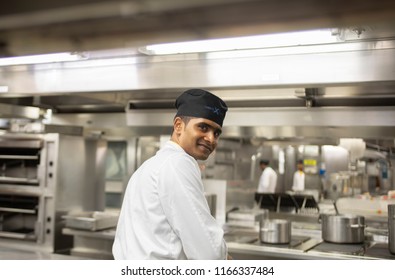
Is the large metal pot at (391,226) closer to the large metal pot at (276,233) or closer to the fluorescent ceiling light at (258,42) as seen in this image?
the large metal pot at (276,233)

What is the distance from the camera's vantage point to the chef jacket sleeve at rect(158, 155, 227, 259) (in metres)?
1.08

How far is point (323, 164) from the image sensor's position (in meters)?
7.37

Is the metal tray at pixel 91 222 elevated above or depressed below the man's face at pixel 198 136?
below

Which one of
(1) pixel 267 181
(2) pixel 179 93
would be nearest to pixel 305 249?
(2) pixel 179 93

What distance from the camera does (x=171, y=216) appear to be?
1111 mm

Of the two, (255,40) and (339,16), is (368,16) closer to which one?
(339,16)

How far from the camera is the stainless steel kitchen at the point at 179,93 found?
0.39 m

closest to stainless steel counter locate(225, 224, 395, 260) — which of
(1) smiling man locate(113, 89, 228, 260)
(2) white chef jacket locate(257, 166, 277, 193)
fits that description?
(1) smiling man locate(113, 89, 228, 260)

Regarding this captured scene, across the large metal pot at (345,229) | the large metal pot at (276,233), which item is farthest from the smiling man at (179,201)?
the large metal pot at (345,229)

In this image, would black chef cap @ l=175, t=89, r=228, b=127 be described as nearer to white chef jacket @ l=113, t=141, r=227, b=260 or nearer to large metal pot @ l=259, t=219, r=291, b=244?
white chef jacket @ l=113, t=141, r=227, b=260

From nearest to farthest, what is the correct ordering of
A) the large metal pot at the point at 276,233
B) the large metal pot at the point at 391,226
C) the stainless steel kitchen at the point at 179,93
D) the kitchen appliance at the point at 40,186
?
the stainless steel kitchen at the point at 179,93, the large metal pot at the point at 391,226, the large metal pot at the point at 276,233, the kitchen appliance at the point at 40,186

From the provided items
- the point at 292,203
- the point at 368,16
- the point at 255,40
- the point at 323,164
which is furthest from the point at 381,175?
the point at 368,16

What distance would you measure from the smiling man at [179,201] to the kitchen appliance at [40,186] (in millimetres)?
1715

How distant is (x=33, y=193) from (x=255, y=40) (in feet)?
7.04
